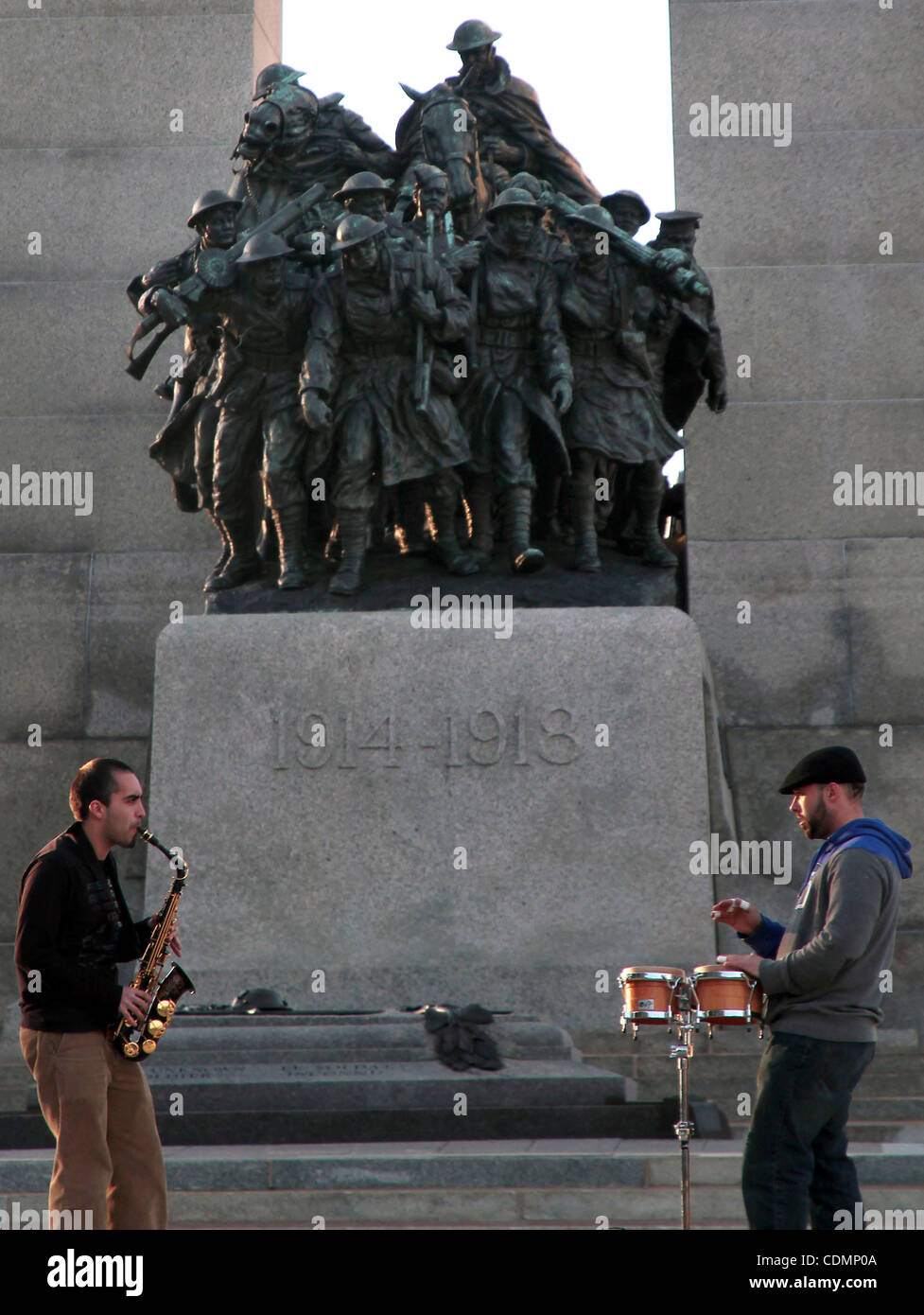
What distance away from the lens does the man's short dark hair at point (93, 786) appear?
643cm

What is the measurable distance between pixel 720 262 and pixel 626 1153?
9.20m

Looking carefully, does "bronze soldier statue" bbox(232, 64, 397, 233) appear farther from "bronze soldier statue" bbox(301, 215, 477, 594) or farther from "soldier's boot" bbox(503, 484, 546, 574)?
"soldier's boot" bbox(503, 484, 546, 574)

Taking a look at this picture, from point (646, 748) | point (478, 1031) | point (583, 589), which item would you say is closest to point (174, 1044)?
point (478, 1031)

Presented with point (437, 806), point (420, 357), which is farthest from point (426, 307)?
point (437, 806)

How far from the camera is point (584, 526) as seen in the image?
1340 cm

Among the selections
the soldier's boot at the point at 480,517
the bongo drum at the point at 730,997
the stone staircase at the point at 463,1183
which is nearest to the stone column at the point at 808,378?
the soldier's boot at the point at 480,517

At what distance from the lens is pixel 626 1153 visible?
844 cm

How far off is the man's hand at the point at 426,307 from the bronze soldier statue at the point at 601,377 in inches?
38.0

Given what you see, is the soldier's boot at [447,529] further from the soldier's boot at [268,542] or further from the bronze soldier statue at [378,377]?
the soldier's boot at [268,542]

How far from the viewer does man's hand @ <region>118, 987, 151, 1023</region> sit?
20.4ft

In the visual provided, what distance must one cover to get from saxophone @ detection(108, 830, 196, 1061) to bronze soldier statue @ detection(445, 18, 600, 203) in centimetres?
903
